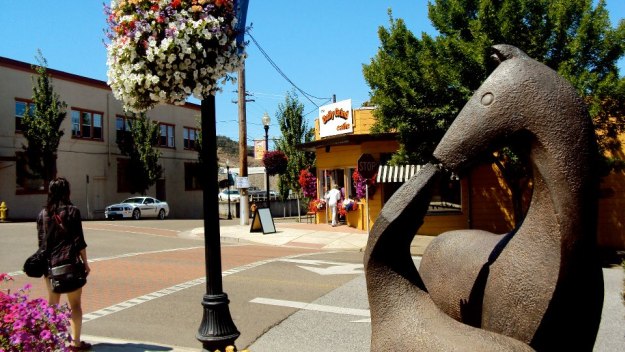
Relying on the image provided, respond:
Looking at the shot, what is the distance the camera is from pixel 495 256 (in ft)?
10.3

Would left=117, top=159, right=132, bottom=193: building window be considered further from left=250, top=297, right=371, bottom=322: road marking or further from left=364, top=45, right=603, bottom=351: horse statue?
left=364, top=45, right=603, bottom=351: horse statue

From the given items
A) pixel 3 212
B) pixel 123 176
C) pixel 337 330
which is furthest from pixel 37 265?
pixel 123 176

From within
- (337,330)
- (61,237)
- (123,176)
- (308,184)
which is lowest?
(337,330)

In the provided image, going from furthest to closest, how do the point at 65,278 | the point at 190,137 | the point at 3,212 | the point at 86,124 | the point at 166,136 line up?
the point at 190,137
the point at 166,136
the point at 86,124
the point at 3,212
the point at 65,278

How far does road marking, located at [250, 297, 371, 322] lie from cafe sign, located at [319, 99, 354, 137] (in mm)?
14129

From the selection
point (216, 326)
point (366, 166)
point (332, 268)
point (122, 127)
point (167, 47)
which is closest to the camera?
point (167, 47)

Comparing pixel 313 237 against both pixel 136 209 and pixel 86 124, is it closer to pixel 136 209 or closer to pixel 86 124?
pixel 136 209

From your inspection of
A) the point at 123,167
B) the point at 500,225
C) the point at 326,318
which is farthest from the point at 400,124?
the point at 123,167

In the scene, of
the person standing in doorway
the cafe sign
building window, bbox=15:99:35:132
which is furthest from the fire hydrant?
the person standing in doorway

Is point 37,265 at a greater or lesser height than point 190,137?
lesser

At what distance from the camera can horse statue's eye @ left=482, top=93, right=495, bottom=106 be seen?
9.46ft

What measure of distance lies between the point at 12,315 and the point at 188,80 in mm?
2214

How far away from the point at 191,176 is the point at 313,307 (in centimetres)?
3571

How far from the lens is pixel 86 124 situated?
3322cm
